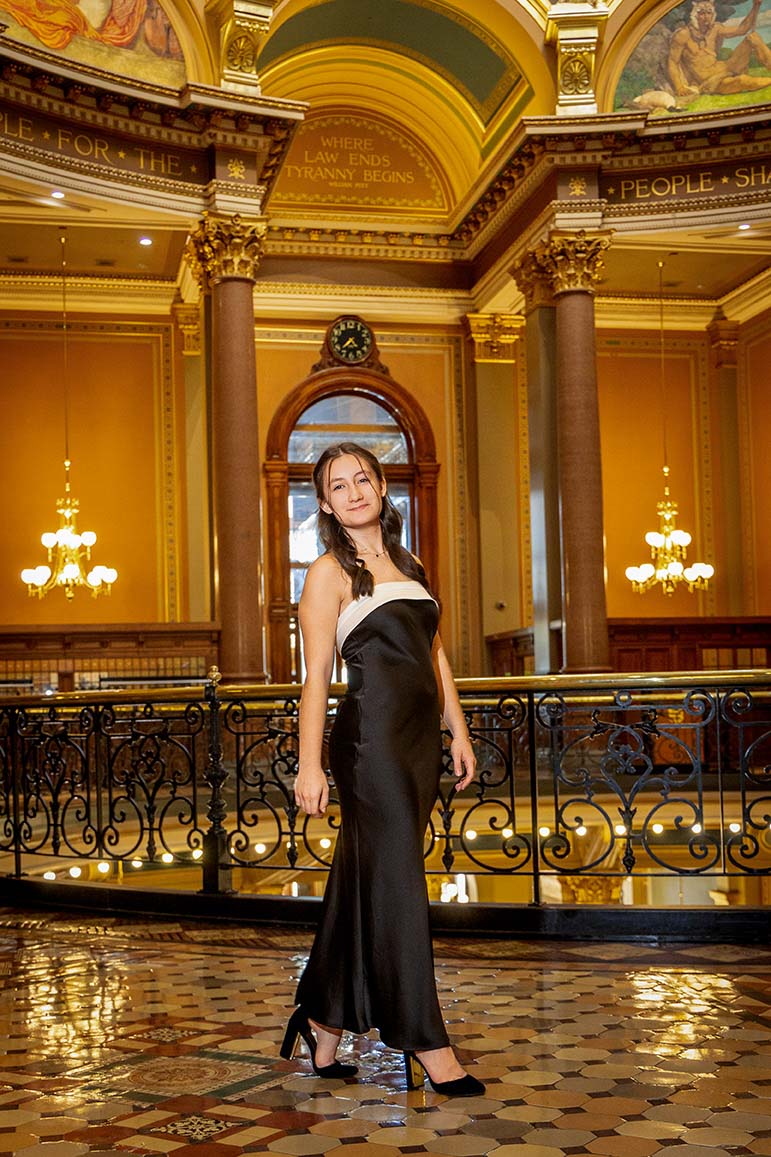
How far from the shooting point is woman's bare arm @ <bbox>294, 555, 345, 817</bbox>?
3645 millimetres

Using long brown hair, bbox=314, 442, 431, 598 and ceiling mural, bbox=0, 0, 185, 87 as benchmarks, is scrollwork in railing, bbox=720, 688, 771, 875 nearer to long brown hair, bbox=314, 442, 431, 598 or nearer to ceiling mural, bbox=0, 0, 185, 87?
long brown hair, bbox=314, 442, 431, 598

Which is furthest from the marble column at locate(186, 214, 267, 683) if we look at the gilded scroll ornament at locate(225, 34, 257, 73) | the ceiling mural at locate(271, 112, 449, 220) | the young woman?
the young woman

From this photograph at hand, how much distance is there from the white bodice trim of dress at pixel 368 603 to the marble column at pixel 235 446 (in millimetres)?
9669

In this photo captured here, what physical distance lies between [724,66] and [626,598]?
7061mm

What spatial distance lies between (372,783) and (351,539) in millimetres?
705

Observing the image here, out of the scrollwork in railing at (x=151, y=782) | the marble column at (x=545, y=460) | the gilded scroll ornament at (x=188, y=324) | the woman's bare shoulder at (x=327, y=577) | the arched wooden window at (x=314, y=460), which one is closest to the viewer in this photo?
the woman's bare shoulder at (x=327, y=577)

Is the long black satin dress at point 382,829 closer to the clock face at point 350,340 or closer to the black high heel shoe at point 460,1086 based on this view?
the black high heel shoe at point 460,1086

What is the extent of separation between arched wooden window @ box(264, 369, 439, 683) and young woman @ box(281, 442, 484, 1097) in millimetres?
13658

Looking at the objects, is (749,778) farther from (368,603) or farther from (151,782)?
(368,603)

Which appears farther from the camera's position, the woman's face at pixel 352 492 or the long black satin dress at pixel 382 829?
the woman's face at pixel 352 492

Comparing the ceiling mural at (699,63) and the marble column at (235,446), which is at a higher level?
the ceiling mural at (699,63)

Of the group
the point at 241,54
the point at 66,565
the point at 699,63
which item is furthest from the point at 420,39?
the point at 66,565

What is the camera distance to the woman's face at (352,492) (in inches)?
151

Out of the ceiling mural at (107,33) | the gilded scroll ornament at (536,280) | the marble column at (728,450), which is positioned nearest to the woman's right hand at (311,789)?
the ceiling mural at (107,33)
